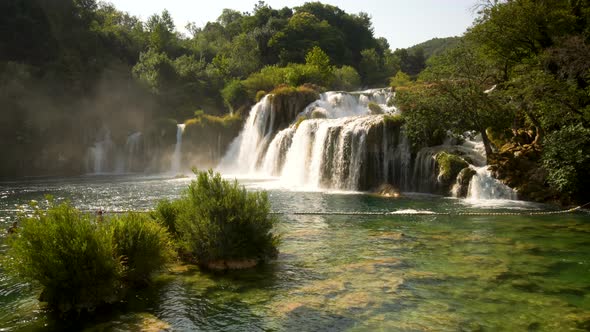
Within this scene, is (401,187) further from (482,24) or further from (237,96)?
(237,96)

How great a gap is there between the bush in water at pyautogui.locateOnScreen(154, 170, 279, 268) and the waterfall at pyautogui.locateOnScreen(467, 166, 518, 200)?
14.1 metres

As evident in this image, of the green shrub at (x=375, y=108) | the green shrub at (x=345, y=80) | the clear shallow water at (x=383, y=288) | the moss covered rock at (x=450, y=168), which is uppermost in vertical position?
the green shrub at (x=345, y=80)

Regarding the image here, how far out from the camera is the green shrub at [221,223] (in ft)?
32.8

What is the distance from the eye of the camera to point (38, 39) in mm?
48531

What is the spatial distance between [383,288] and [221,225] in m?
3.80

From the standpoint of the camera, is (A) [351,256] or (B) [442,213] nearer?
(A) [351,256]

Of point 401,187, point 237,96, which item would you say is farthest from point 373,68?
point 401,187

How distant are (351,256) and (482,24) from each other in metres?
19.9

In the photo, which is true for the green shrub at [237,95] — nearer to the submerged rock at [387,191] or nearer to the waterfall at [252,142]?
the waterfall at [252,142]

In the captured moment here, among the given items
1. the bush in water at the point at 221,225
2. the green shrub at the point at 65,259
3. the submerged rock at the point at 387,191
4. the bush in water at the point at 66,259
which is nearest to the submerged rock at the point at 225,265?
the bush in water at the point at 221,225

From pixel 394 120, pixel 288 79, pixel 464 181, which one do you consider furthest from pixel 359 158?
pixel 288 79

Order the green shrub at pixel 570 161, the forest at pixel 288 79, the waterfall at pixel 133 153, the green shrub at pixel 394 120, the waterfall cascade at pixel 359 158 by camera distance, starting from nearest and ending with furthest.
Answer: the green shrub at pixel 570 161
the forest at pixel 288 79
the waterfall cascade at pixel 359 158
the green shrub at pixel 394 120
the waterfall at pixel 133 153

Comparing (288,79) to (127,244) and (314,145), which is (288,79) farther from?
(127,244)

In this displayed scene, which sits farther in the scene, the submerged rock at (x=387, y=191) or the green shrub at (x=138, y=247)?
the submerged rock at (x=387, y=191)
